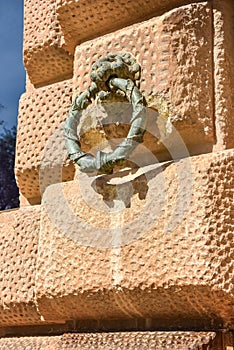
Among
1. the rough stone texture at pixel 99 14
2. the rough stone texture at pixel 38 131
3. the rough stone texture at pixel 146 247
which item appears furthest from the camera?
the rough stone texture at pixel 38 131

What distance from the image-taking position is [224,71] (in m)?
1.21

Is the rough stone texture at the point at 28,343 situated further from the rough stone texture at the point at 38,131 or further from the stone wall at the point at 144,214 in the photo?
the rough stone texture at the point at 38,131

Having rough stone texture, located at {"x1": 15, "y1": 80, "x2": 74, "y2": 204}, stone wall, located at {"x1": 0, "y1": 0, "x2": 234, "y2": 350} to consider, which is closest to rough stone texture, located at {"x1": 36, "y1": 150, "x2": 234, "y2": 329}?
stone wall, located at {"x1": 0, "y1": 0, "x2": 234, "y2": 350}

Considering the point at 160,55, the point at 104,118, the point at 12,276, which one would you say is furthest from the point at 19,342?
the point at 160,55

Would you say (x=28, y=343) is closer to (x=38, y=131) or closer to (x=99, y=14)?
(x=38, y=131)

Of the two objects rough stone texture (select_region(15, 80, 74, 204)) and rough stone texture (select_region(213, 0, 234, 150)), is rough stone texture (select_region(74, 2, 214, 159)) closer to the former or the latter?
rough stone texture (select_region(213, 0, 234, 150))

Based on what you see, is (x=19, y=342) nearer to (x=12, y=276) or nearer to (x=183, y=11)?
(x=12, y=276)

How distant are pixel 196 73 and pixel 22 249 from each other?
505mm

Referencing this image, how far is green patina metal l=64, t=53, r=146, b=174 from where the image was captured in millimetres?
1190

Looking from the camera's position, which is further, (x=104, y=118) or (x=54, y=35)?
(x=54, y=35)

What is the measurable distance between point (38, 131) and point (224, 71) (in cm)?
46

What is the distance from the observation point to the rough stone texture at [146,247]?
42.9 inches

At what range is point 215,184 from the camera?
1111mm

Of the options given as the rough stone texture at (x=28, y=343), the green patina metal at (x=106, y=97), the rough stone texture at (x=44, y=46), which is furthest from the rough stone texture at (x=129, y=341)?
the rough stone texture at (x=44, y=46)
